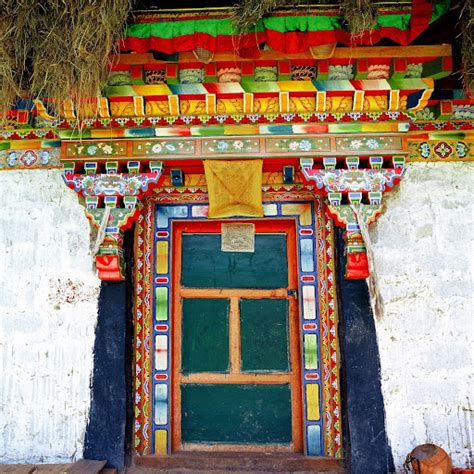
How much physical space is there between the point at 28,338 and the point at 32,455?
26.0 inches

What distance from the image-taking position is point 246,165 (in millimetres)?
3117

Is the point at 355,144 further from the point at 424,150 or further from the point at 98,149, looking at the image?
the point at 98,149

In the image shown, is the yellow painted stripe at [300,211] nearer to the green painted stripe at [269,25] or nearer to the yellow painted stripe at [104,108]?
the green painted stripe at [269,25]

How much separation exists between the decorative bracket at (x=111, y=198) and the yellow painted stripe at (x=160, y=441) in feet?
3.11

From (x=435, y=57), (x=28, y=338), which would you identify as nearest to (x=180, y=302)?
(x=28, y=338)

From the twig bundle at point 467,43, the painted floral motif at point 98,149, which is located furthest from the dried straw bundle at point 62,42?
the twig bundle at point 467,43

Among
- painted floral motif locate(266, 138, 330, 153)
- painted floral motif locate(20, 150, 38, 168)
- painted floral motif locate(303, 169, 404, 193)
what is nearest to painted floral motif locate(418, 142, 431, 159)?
painted floral motif locate(303, 169, 404, 193)

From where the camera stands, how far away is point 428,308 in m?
3.06

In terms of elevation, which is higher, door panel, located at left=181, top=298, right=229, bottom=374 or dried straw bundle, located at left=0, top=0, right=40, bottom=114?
dried straw bundle, located at left=0, top=0, right=40, bottom=114

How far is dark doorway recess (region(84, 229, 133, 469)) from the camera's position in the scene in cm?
299

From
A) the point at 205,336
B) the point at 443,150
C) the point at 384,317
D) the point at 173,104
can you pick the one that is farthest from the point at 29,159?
the point at 443,150

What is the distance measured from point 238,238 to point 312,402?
3.57 ft

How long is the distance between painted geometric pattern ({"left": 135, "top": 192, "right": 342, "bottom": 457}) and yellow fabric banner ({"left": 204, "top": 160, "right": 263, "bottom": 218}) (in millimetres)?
159

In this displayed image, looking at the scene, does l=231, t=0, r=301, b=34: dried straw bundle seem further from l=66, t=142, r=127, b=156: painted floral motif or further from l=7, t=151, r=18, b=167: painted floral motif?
l=7, t=151, r=18, b=167: painted floral motif
